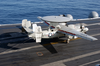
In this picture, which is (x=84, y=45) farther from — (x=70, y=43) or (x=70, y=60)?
(x=70, y=60)

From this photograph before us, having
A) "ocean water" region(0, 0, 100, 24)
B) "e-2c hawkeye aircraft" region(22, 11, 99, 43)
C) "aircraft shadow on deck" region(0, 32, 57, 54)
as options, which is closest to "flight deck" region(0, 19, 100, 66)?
"aircraft shadow on deck" region(0, 32, 57, 54)

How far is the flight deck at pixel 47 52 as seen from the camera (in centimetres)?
2398

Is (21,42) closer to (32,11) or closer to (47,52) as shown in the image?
(47,52)

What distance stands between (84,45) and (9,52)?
18.9 meters

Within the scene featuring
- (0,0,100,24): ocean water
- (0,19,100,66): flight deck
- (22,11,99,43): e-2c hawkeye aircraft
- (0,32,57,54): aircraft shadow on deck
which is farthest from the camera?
(0,0,100,24): ocean water

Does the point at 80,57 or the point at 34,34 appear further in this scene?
the point at 34,34

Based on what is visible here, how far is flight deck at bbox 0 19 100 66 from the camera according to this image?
23984mm

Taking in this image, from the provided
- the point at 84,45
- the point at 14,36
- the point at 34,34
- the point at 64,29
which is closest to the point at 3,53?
the point at 34,34

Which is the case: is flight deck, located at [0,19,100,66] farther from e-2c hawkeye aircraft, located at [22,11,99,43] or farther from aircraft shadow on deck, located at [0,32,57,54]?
e-2c hawkeye aircraft, located at [22,11,99,43]

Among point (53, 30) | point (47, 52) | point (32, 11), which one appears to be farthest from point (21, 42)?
point (32, 11)

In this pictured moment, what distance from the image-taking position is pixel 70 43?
33.2 metres

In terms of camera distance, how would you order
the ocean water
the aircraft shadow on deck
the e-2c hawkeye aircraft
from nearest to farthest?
the e-2c hawkeye aircraft
the aircraft shadow on deck
the ocean water

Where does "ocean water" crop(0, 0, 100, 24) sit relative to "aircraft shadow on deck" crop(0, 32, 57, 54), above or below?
above

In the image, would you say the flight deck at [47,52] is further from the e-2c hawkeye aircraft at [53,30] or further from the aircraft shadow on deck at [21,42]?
the e-2c hawkeye aircraft at [53,30]
